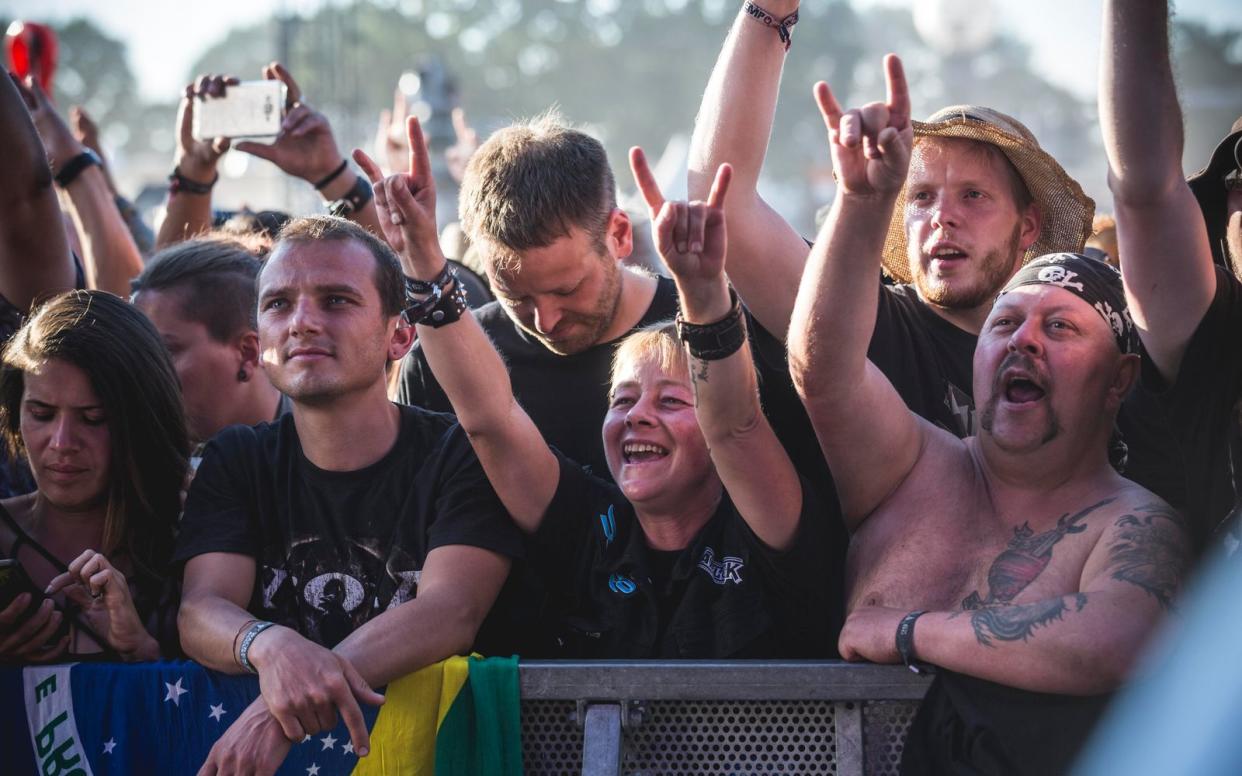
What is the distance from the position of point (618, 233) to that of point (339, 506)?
1.13 m

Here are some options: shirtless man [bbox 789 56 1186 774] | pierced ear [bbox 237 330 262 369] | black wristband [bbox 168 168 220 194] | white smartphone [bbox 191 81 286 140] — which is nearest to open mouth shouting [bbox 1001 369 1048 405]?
shirtless man [bbox 789 56 1186 774]

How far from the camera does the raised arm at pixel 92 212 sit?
15.7ft

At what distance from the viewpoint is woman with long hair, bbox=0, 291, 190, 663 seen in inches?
128

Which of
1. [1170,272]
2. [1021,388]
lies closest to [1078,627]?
[1021,388]

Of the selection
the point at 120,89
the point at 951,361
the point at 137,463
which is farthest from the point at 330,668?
the point at 120,89

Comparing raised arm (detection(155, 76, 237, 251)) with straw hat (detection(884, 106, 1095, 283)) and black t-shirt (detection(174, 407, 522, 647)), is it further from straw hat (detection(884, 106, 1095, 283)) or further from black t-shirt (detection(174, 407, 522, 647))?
straw hat (detection(884, 106, 1095, 283))

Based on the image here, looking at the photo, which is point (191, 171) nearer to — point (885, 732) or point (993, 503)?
point (993, 503)

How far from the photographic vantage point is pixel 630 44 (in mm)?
67625

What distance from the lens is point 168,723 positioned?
9.21ft

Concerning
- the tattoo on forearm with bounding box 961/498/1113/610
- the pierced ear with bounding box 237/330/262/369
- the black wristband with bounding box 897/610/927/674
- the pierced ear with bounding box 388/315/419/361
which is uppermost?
the pierced ear with bounding box 388/315/419/361

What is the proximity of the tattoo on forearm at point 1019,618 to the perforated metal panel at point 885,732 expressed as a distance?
0.63ft

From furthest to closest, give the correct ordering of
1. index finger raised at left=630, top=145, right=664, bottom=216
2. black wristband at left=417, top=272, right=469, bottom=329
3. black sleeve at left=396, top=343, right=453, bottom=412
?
black sleeve at left=396, top=343, right=453, bottom=412 → black wristband at left=417, top=272, right=469, bottom=329 → index finger raised at left=630, top=145, right=664, bottom=216

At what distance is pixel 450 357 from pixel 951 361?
1.25m

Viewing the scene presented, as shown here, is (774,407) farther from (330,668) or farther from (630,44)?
(630,44)
